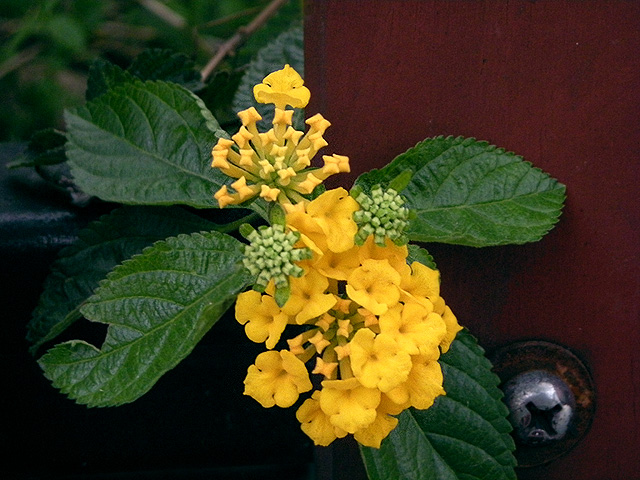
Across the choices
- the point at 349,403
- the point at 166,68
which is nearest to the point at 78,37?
the point at 166,68

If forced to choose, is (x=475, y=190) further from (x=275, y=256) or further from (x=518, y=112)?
(x=275, y=256)

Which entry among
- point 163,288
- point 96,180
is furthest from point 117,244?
point 163,288

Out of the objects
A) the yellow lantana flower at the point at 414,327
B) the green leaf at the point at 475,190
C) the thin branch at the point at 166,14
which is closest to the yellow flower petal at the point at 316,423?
the yellow lantana flower at the point at 414,327

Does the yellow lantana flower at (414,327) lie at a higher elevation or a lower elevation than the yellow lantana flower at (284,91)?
lower

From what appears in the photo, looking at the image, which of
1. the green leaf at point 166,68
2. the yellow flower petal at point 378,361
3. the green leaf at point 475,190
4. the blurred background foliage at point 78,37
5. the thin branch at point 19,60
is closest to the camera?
the yellow flower petal at point 378,361

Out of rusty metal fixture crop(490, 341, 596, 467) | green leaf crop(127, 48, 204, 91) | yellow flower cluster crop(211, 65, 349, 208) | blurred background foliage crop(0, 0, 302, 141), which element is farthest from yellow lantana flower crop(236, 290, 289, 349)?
blurred background foliage crop(0, 0, 302, 141)

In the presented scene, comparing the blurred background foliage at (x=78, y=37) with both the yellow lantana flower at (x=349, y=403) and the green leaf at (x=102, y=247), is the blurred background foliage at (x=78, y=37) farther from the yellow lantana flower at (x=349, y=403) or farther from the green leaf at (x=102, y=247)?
the yellow lantana flower at (x=349, y=403)
